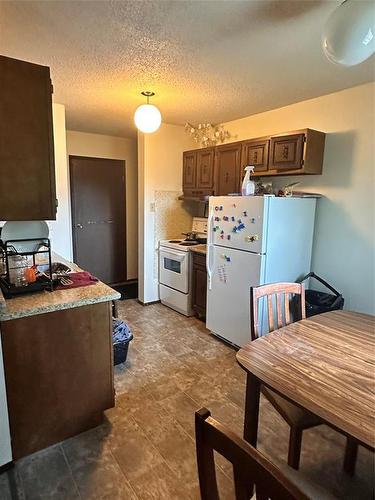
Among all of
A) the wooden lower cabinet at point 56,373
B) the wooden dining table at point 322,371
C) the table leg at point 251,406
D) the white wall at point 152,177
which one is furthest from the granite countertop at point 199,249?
the table leg at point 251,406

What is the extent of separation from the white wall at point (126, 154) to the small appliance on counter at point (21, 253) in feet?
10.3

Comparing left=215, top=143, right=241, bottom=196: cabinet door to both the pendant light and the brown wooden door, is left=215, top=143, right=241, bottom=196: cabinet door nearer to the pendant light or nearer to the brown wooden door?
the pendant light

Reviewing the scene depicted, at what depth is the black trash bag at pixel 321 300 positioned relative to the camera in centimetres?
272

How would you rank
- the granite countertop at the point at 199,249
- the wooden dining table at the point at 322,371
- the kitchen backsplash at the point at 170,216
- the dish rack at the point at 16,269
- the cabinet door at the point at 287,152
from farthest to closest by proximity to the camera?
the kitchen backsplash at the point at 170,216, the granite countertop at the point at 199,249, the cabinet door at the point at 287,152, the dish rack at the point at 16,269, the wooden dining table at the point at 322,371

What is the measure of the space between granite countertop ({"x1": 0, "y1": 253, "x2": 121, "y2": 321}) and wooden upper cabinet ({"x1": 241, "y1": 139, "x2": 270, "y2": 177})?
2.05m

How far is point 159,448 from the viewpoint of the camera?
1.82 meters

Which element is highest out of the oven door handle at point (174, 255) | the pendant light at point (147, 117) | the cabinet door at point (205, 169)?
the pendant light at point (147, 117)

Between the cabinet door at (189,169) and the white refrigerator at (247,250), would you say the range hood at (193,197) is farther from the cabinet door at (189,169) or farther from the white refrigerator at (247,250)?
the white refrigerator at (247,250)

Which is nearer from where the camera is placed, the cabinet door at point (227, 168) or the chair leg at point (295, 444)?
the chair leg at point (295, 444)

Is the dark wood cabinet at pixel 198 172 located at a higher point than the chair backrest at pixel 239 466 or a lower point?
higher

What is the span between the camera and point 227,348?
3.07 m

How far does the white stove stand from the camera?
3783 millimetres

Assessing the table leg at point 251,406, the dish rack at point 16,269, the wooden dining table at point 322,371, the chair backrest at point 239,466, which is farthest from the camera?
the dish rack at point 16,269

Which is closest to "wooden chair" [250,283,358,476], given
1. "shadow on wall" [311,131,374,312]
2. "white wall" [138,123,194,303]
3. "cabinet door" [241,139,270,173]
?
"shadow on wall" [311,131,374,312]
